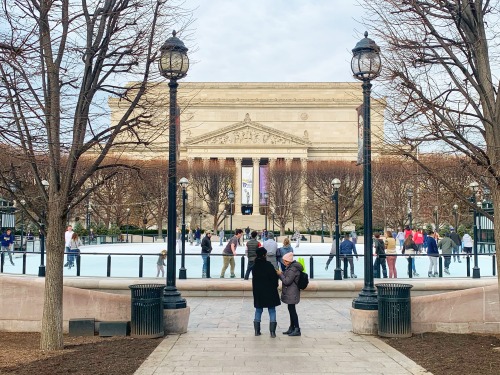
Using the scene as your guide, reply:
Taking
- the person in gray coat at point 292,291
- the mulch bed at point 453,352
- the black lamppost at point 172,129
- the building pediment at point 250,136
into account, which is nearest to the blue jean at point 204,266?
the black lamppost at point 172,129

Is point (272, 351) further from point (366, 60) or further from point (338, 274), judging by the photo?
point (338, 274)

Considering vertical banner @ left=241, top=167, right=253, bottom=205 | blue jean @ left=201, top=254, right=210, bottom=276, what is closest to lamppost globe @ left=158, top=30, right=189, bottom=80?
blue jean @ left=201, top=254, right=210, bottom=276

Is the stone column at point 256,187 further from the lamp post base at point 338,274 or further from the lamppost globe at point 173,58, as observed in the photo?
the lamppost globe at point 173,58

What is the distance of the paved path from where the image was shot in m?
7.65

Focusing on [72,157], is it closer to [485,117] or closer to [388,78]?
[388,78]

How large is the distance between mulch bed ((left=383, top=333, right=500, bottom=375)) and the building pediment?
3005 inches

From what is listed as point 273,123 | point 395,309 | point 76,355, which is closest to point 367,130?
point 395,309

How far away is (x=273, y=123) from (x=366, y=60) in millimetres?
82633

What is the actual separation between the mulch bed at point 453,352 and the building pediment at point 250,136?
76318 millimetres

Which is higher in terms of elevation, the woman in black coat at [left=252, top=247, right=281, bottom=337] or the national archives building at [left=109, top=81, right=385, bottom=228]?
the national archives building at [left=109, top=81, right=385, bottom=228]

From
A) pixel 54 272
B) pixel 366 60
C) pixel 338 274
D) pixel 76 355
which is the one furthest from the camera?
pixel 338 274

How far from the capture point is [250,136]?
3378 inches

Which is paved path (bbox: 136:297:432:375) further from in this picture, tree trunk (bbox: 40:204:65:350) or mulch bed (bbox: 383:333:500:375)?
tree trunk (bbox: 40:204:65:350)

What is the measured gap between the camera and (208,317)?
1266 cm
